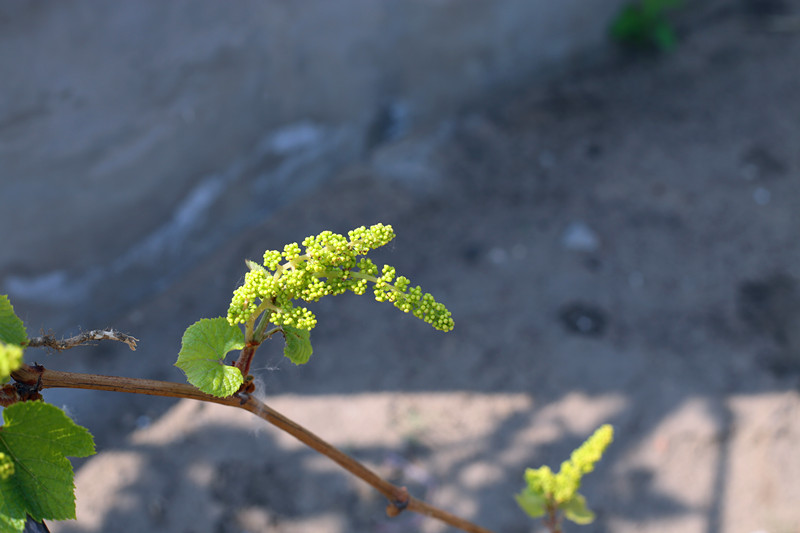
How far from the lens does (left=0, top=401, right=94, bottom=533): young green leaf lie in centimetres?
75

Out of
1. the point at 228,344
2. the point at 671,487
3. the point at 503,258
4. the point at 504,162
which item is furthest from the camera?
the point at 504,162

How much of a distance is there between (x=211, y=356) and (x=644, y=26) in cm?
613

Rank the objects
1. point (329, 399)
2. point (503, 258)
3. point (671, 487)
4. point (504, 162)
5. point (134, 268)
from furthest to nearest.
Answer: point (504, 162)
point (503, 258)
point (134, 268)
point (329, 399)
point (671, 487)

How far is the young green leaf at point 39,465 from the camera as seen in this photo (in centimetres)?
75

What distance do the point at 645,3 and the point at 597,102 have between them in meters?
1.09

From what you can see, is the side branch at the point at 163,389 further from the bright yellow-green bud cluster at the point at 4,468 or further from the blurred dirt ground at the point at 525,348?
the blurred dirt ground at the point at 525,348

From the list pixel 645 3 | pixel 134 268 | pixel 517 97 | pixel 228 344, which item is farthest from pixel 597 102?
pixel 228 344

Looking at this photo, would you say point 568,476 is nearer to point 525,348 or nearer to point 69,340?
point 69,340

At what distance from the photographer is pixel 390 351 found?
391 centimetres

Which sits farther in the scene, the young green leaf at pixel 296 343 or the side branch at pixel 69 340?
the young green leaf at pixel 296 343

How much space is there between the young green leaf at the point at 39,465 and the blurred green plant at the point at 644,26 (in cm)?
613

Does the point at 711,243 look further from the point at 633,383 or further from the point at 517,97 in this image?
the point at 517,97

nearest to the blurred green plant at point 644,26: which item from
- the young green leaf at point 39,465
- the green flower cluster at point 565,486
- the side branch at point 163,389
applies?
the green flower cluster at point 565,486

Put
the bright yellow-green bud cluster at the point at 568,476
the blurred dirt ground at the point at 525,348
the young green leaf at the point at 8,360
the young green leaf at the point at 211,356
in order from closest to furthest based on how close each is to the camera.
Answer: the young green leaf at the point at 8,360 < the young green leaf at the point at 211,356 < the bright yellow-green bud cluster at the point at 568,476 < the blurred dirt ground at the point at 525,348
